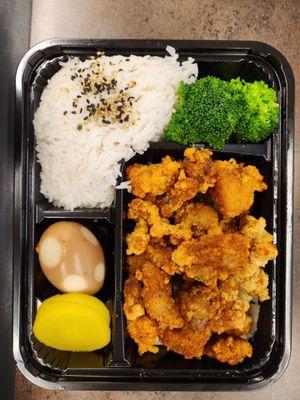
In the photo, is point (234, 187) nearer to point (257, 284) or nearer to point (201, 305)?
point (257, 284)

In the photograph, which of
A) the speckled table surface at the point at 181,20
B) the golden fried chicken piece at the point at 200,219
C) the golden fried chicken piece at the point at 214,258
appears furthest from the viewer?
the speckled table surface at the point at 181,20

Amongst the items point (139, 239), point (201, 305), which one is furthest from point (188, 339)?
point (139, 239)

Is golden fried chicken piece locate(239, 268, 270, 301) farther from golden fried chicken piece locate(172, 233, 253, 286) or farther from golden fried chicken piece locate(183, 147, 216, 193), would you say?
golden fried chicken piece locate(183, 147, 216, 193)

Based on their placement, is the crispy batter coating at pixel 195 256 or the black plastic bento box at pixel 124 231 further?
the black plastic bento box at pixel 124 231

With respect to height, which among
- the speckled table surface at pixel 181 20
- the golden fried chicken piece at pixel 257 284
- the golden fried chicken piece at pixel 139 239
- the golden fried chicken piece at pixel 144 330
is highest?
the speckled table surface at pixel 181 20

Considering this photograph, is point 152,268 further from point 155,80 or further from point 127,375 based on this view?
point 155,80

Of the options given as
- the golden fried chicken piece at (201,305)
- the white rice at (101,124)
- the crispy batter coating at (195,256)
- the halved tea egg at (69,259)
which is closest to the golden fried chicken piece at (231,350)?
the crispy batter coating at (195,256)

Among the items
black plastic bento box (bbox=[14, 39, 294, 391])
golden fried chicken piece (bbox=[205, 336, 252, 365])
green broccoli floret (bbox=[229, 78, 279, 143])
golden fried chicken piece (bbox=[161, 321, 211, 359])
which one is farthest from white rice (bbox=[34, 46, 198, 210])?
golden fried chicken piece (bbox=[205, 336, 252, 365])

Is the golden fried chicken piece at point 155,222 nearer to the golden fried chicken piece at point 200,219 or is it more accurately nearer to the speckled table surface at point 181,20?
the golden fried chicken piece at point 200,219

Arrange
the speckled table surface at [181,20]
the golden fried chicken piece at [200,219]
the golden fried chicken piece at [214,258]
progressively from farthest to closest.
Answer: the speckled table surface at [181,20] → the golden fried chicken piece at [200,219] → the golden fried chicken piece at [214,258]
